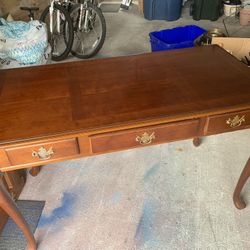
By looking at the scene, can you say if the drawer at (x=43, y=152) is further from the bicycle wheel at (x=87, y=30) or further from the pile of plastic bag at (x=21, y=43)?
the bicycle wheel at (x=87, y=30)

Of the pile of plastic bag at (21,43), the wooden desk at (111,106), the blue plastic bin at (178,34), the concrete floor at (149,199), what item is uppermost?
the wooden desk at (111,106)

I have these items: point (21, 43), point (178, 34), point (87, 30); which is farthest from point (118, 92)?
point (87, 30)

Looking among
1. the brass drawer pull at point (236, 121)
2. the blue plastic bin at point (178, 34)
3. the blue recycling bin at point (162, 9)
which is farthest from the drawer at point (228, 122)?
the blue recycling bin at point (162, 9)

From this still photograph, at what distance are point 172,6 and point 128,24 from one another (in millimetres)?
723

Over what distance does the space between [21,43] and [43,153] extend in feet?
5.17

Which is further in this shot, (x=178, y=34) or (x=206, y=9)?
(x=206, y=9)

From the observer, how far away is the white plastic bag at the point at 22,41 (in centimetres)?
207

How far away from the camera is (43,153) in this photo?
2.85ft

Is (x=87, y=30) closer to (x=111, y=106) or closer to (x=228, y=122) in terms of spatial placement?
(x=111, y=106)

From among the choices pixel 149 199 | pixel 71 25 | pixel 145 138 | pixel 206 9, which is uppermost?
pixel 145 138

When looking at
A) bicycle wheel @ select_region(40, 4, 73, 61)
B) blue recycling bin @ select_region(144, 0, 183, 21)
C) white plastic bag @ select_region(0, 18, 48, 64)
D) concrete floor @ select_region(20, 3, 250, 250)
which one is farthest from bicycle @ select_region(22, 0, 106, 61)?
concrete floor @ select_region(20, 3, 250, 250)

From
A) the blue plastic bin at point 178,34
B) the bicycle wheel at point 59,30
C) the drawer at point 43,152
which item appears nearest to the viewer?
the drawer at point 43,152

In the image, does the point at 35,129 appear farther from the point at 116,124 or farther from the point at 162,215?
the point at 162,215

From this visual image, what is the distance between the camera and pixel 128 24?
390 cm
